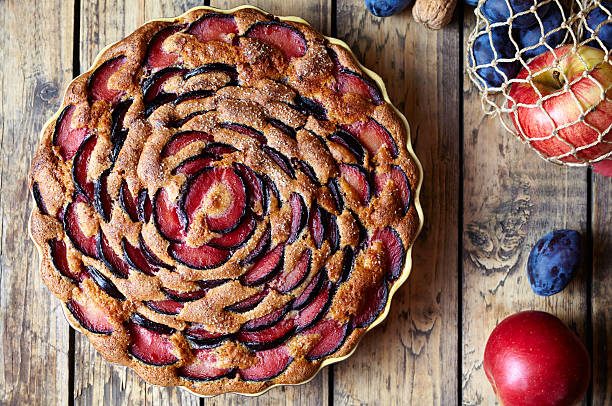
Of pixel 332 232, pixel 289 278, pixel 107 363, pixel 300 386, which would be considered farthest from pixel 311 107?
pixel 107 363

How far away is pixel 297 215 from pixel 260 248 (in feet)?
0.37

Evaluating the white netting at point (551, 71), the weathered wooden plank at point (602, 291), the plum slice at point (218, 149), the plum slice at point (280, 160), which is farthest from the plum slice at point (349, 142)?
the weathered wooden plank at point (602, 291)

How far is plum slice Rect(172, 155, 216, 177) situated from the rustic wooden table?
45 centimetres

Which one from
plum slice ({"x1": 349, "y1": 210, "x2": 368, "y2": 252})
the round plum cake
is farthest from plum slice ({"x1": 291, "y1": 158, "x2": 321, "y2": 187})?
plum slice ({"x1": 349, "y1": 210, "x2": 368, "y2": 252})

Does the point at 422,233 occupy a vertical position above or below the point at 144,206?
below

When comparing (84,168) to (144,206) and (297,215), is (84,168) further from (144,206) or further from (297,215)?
(297,215)

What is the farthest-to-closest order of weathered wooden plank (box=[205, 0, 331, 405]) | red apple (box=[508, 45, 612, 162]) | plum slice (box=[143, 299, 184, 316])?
weathered wooden plank (box=[205, 0, 331, 405]) → plum slice (box=[143, 299, 184, 316]) → red apple (box=[508, 45, 612, 162])

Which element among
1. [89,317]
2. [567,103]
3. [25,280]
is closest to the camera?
[567,103]

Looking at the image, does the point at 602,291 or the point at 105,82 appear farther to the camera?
the point at 602,291

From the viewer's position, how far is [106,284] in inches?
54.3

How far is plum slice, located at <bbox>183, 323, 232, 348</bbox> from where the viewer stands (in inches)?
54.8

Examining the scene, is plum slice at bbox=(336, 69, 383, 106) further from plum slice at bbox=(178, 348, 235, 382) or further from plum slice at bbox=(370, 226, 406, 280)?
plum slice at bbox=(178, 348, 235, 382)

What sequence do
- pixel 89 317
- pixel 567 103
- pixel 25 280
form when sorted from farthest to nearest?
pixel 25 280
pixel 89 317
pixel 567 103

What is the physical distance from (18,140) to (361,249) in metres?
0.93
